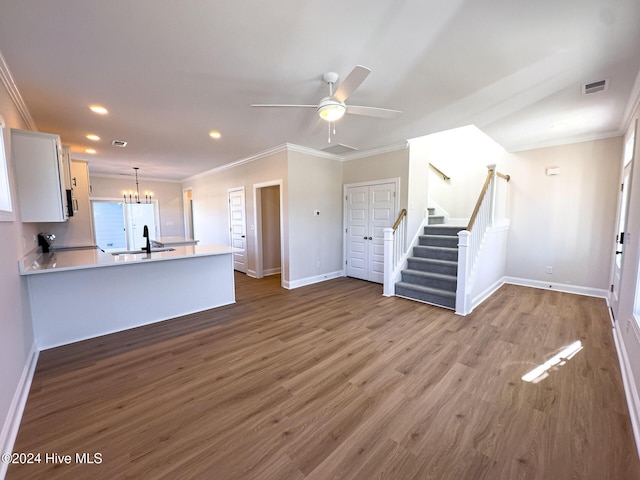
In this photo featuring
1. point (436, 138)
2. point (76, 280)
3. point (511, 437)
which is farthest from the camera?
point (436, 138)

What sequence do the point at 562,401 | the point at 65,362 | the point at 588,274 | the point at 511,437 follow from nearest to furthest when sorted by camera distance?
the point at 511,437, the point at 562,401, the point at 65,362, the point at 588,274

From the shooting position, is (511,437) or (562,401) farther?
(562,401)

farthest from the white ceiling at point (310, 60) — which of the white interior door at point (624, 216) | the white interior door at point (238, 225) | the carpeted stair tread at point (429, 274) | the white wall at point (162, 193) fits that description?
the white wall at point (162, 193)

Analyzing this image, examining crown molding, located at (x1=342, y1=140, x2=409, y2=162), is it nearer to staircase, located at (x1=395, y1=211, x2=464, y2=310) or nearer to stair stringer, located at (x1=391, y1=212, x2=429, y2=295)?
stair stringer, located at (x1=391, y1=212, x2=429, y2=295)

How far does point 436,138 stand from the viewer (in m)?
5.93

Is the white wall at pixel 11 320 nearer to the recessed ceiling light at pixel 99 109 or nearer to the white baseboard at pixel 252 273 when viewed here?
the recessed ceiling light at pixel 99 109

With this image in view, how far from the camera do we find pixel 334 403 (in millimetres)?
2012

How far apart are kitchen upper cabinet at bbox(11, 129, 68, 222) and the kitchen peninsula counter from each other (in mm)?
533

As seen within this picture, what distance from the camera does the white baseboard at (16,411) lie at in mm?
1578

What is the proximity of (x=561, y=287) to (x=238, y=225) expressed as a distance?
673 cm

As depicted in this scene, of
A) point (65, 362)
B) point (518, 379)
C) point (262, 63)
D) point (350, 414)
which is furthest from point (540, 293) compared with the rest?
point (65, 362)

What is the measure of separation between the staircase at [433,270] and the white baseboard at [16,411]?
4431 millimetres

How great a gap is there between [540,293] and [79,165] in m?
8.92

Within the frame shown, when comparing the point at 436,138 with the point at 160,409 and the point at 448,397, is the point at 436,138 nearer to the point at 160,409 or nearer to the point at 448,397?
the point at 448,397
